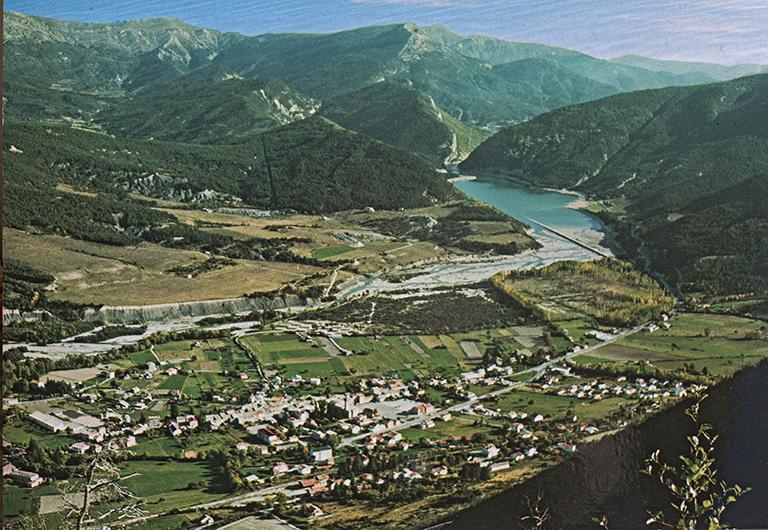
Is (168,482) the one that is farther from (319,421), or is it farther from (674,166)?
(674,166)

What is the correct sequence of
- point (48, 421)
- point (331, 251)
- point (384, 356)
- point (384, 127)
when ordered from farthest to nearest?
point (384, 127) < point (331, 251) < point (384, 356) < point (48, 421)

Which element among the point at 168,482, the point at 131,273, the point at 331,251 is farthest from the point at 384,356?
the point at 331,251

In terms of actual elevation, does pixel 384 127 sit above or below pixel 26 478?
above

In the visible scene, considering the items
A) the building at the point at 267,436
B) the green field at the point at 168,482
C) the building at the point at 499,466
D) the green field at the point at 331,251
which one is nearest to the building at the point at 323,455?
the building at the point at 267,436

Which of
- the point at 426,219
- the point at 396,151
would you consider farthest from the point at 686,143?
the point at 426,219

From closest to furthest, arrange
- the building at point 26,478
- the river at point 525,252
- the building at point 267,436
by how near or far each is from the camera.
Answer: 1. the building at point 26,478
2. the building at point 267,436
3. the river at point 525,252

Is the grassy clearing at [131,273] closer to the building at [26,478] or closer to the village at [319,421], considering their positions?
the village at [319,421]

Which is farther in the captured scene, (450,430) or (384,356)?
(384,356)
